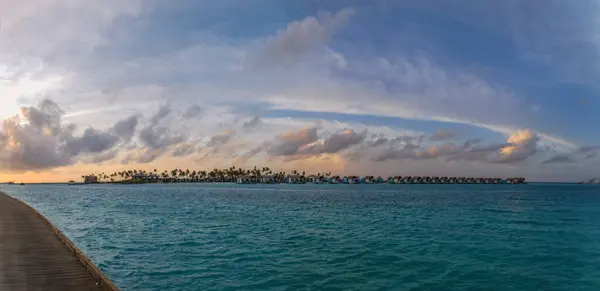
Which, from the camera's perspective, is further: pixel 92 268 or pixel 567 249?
pixel 567 249

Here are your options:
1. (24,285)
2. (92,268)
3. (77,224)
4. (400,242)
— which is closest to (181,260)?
(92,268)

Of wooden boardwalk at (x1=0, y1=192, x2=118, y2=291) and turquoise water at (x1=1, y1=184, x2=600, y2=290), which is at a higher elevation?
wooden boardwalk at (x1=0, y1=192, x2=118, y2=291)

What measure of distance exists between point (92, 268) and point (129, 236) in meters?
23.2

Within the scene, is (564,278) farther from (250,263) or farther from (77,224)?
(77,224)

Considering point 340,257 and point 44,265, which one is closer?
point 44,265

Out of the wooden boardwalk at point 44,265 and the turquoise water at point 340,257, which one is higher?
the wooden boardwalk at point 44,265

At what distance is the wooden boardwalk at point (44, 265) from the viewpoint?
1730cm

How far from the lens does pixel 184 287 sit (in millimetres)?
21891

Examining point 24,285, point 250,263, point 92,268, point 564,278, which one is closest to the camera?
point 24,285

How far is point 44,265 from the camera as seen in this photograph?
21.1 meters

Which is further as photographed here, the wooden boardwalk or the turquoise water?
the turquoise water

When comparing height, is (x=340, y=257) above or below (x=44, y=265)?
below

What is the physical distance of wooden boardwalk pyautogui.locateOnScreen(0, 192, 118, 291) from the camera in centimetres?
1730

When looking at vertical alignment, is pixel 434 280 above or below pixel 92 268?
below
